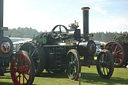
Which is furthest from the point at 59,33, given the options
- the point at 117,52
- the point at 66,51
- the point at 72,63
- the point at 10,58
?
the point at 117,52

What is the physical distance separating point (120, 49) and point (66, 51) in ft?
18.8

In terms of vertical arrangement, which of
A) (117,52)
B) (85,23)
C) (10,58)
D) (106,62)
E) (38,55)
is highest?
(85,23)

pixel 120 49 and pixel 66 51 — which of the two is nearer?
pixel 66 51

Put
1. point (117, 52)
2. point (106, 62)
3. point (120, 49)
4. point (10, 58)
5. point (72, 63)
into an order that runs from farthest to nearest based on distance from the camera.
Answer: point (120, 49) → point (117, 52) → point (106, 62) → point (72, 63) → point (10, 58)

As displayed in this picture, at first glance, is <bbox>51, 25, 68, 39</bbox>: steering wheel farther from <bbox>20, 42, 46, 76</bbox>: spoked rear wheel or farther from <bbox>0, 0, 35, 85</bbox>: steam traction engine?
<bbox>0, 0, 35, 85</bbox>: steam traction engine

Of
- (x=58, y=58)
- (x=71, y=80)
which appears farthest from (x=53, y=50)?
(x=71, y=80)

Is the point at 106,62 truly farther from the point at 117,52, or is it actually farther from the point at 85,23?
the point at 117,52

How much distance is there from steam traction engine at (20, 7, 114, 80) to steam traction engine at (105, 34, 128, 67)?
424cm

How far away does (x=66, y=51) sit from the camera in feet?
30.8

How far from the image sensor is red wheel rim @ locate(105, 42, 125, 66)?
43.8 ft

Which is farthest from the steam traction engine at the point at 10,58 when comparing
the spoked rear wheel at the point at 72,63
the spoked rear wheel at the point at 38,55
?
the spoked rear wheel at the point at 38,55

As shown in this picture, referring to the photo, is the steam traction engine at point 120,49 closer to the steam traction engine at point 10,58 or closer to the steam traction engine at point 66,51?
the steam traction engine at point 66,51

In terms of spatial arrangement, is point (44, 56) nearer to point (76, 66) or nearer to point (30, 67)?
point (76, 66)

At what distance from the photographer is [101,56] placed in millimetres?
9320
